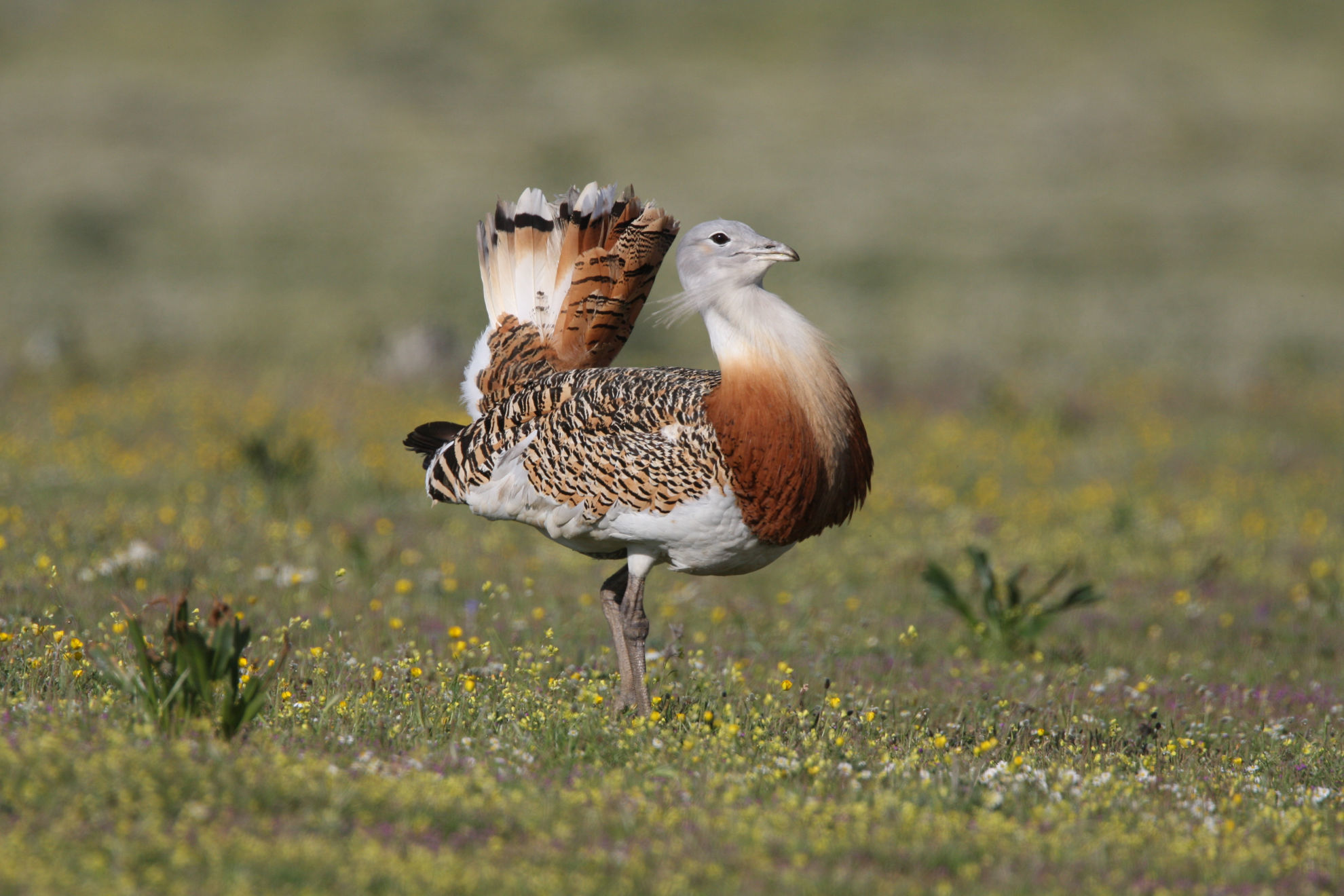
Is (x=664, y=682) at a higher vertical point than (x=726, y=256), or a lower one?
lower

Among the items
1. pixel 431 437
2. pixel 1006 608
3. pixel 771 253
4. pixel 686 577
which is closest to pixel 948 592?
pixel 1006 608

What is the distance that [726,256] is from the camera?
5.10 metres

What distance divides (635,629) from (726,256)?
146 cm

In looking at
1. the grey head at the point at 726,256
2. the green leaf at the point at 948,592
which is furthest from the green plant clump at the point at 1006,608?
the grey head at the point at 726,256

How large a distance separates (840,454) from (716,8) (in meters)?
48.6

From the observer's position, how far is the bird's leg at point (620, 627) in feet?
16.9

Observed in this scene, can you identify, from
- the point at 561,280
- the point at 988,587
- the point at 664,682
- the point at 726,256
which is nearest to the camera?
the point at 726,256

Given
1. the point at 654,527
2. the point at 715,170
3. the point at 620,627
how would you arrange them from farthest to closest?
1. the point at 715,170
2. the point at 620,627
3. the point at 654,527

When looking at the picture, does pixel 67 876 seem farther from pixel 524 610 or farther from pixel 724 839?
pixel 524 610

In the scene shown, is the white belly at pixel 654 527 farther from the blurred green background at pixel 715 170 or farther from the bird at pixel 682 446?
the blurred green background at pixel 715 170

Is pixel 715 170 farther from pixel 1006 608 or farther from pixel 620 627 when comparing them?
pixel 620 627

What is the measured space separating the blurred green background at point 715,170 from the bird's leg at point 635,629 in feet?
14.9

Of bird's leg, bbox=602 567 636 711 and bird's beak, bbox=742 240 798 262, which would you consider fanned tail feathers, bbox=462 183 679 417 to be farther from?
bird's leg, bbox=602 567 636 711

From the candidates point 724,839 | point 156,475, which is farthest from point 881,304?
point 724,839
